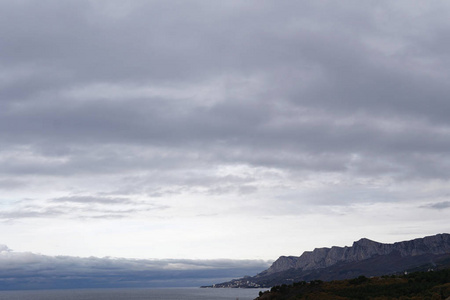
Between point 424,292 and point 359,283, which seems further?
point 359,283

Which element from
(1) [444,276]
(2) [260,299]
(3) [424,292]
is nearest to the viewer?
(3) [424,292]

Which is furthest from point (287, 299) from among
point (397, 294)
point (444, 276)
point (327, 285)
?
point (444, 276)

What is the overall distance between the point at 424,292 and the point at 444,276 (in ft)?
77.7

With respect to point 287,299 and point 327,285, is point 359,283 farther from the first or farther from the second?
point 287,299

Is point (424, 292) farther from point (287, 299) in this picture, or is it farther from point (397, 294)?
point (287, 299)

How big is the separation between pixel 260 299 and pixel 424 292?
48450 millimetres

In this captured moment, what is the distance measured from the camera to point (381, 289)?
9875 cm

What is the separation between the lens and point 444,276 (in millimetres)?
110000

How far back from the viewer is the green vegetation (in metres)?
89.6

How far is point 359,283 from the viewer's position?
113 meters

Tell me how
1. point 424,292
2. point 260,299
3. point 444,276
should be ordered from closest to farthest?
point 424,292, point 444,276, point 260,299

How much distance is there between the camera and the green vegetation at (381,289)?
89.6m

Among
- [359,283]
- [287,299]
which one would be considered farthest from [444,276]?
[287,299]

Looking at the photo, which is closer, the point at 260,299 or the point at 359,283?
the point at 359,283
